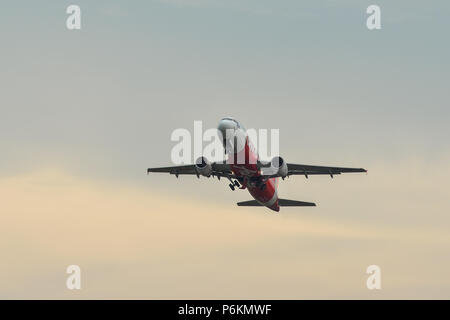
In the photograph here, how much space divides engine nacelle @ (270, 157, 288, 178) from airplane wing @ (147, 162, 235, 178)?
16.3 ft

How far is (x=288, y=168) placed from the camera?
267 ft

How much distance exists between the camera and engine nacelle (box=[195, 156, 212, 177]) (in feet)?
255

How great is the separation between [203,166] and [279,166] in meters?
8.20

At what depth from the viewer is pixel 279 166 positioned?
254 ft

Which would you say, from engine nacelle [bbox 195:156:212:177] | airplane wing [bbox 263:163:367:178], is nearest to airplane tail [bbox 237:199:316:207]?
airplane wing [bbox 263:163:367:178]

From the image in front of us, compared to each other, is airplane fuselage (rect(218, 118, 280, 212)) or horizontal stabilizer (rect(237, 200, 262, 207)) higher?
airplane fuselage (rect(218, 118, 280, 212))

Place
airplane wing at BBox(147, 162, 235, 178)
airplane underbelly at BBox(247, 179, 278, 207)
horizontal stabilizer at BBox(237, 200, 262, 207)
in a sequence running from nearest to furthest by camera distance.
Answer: airplane wing at BBox(147, 162, 235, 178) → airplane underbelly at BBox(247, 179, 278, 207) → horizontal stabilizer at BBox(237, 200, 262, 207)

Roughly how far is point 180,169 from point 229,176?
7.56 metres

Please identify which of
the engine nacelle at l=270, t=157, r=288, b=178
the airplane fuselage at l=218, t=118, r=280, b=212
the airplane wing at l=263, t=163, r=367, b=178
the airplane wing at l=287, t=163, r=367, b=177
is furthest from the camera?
the airplane wing at l=287, t=163, r=367, b=177

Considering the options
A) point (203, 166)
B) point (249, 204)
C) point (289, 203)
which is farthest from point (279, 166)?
point (249, 204)

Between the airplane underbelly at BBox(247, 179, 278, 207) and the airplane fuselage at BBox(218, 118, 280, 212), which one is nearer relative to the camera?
the airplane fuselage at BBox(218, 118, 280, 212)

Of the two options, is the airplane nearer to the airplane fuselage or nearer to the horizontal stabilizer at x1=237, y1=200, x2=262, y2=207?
the airplane fuselage
